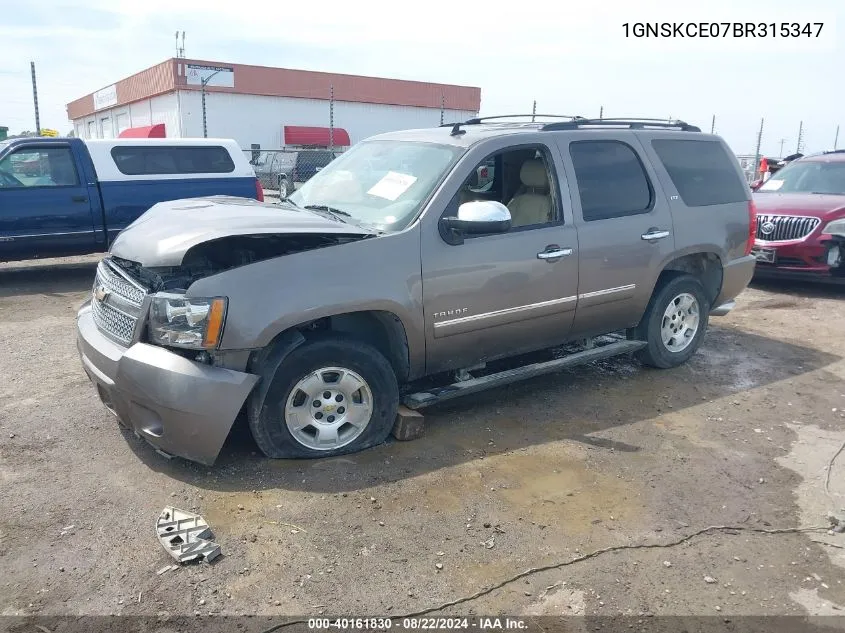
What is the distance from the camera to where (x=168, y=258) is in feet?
11.5

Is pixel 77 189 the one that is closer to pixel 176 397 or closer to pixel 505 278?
pixel 176 397

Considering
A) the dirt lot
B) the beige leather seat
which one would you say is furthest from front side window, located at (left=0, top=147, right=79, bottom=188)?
the beige leather seat

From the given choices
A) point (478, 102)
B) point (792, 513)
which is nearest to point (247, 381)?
point (792, 513)

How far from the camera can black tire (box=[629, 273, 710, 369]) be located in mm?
5391

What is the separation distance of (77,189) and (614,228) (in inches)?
278

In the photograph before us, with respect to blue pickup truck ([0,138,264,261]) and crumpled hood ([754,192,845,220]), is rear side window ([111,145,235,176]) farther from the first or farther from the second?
crumpled hood ([754,192,845,220])

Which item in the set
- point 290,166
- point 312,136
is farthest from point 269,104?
point 290,166

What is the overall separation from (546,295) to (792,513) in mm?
1895

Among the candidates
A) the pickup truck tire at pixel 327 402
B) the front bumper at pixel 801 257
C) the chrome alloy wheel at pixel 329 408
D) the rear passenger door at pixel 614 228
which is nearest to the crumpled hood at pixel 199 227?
the pickup truck tire at pixel 327 402

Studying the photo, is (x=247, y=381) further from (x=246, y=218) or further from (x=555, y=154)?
(x=555, y=154)

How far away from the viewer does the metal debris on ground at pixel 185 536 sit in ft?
9.84

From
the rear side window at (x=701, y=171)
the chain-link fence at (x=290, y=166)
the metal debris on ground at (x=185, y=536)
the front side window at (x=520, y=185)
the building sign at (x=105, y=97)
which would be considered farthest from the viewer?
the building sign at (x=105, y=97)

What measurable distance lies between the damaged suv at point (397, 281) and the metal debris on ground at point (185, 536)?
1.25 ft

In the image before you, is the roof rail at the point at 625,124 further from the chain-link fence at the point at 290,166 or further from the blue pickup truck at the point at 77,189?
the chain-link fence at the point at 290,166
